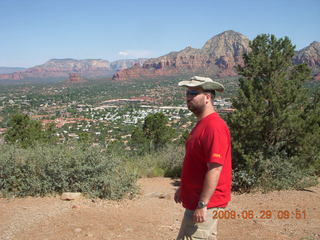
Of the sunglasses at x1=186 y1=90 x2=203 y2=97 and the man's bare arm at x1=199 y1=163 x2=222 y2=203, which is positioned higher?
the sunglasses at x1=186 y1=90 x2=203 y2=97

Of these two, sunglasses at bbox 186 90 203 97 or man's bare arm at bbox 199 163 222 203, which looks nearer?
man's bare arm at bbox 199 163 222 203

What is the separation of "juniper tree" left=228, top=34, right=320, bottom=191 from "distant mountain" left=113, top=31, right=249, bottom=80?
4721 inches

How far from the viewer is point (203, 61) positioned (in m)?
154

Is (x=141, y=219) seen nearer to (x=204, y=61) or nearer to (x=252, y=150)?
(x=252, y=150)

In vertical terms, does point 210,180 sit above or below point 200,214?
above

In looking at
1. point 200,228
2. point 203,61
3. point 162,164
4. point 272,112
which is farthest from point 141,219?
point 203,61

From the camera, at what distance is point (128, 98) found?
91062 millimetres

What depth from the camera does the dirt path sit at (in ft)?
13.9

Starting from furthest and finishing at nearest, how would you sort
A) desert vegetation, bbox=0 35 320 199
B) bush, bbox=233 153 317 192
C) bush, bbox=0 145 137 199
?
1. bush, bbox=233 153 317 192
2. desert vegetation, bbox=0 35 320 199
3. bush, bbox=0 145 137 199

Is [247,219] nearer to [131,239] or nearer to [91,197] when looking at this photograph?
[131,239]

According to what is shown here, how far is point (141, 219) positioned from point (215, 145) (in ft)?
10.4

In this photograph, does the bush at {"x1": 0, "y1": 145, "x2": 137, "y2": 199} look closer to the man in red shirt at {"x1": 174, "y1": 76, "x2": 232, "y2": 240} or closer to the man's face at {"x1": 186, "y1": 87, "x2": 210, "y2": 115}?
the man in red shirt at {"x1": 174, "y1": 76, "x2": 232, "y2": 240}

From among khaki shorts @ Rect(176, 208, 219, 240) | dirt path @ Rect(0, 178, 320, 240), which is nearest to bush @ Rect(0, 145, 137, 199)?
dirt path @ Rect(0, 178, 320, 240)

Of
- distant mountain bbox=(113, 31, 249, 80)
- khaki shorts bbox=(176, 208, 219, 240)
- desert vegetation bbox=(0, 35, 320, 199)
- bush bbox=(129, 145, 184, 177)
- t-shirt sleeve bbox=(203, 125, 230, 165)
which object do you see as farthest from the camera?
distant mountain bbox=(113, 31, 249, 80)
